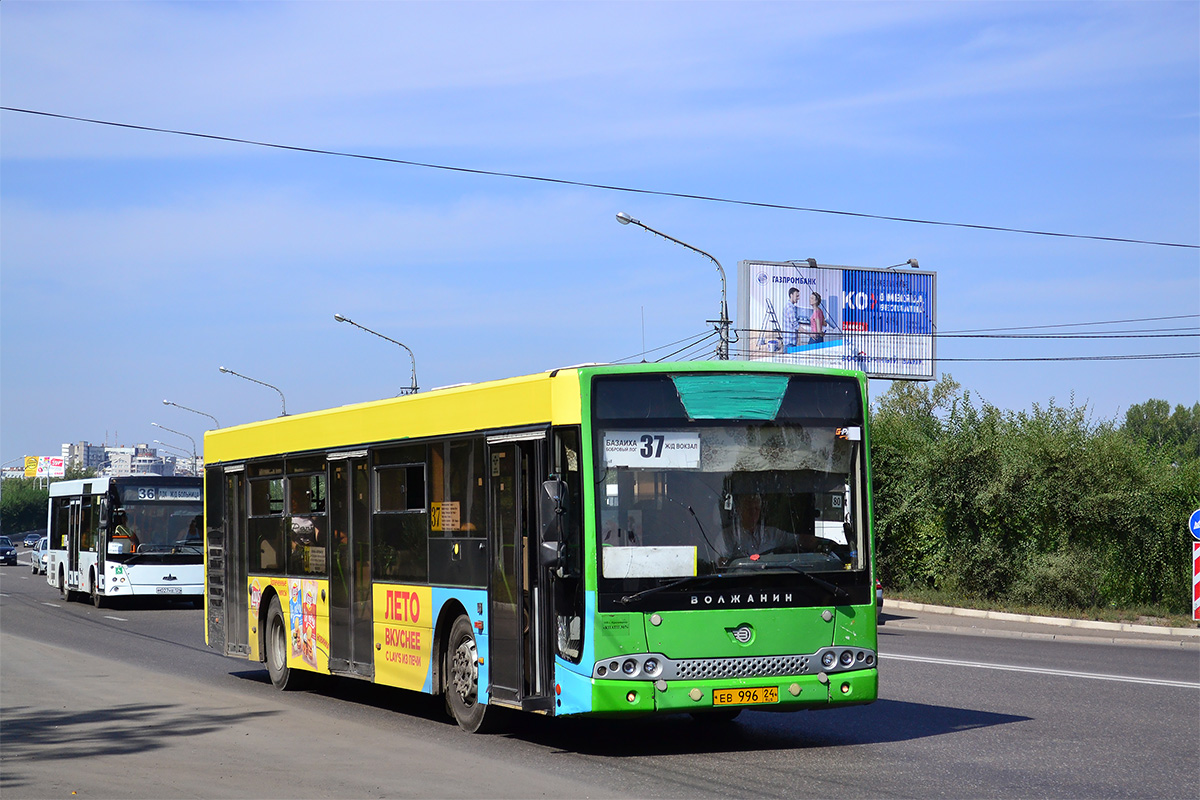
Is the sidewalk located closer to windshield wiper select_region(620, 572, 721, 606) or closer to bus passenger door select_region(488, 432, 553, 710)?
bus passenger door select_region(488, 432, 553, 710)

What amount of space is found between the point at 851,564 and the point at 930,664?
788 cm

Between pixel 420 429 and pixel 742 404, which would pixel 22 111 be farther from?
pixel 742 404

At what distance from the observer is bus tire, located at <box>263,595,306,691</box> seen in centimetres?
1609

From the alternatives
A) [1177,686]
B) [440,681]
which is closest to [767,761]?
[440,681]

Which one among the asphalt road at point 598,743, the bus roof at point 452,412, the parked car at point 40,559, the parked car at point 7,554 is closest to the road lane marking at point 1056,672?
the asphalt road at point 598,743

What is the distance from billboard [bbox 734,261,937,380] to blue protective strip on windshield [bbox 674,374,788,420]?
34.6 meters

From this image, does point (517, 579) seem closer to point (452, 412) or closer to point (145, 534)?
point (452, 412)

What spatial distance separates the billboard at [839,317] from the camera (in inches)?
1839

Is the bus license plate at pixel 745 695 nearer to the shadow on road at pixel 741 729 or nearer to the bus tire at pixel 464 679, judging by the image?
the shadow on road at pixel 741 729

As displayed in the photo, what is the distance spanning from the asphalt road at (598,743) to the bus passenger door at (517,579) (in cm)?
54

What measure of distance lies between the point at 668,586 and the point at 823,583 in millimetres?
1246

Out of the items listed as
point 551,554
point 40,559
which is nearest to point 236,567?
point 551,554

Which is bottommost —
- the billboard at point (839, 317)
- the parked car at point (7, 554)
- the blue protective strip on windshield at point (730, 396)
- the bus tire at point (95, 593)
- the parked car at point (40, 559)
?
the parked car at point (7, 554)

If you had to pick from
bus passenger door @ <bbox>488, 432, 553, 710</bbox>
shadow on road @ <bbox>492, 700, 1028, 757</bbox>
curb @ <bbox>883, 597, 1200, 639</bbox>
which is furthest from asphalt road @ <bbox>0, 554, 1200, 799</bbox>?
curb @ <bbox>883, 597, 1200, 639</bbox>
